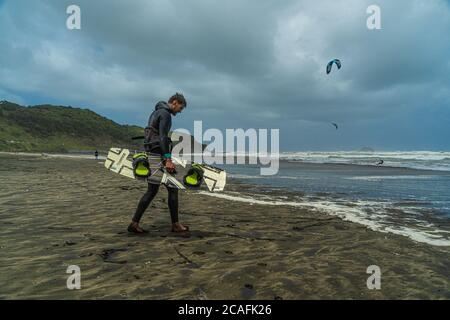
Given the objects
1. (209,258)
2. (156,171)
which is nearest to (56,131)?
(156,171)

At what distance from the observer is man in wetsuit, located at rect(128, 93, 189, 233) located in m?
7.36

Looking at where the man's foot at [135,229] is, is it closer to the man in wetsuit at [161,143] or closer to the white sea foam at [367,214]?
the man in wetsuit at [161,143]

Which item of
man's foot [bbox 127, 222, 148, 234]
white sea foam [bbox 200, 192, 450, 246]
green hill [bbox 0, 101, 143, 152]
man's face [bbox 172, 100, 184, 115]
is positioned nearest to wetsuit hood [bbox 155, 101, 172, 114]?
man's face [bbox 172, 100, 184, 115]

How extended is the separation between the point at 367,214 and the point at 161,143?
7.07 meters

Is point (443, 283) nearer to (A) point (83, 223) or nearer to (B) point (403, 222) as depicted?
(B) point (403, 222)

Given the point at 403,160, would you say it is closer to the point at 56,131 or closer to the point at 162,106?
the point at 162,106

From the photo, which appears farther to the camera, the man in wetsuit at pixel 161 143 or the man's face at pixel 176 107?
the man's face at pixel 176 107

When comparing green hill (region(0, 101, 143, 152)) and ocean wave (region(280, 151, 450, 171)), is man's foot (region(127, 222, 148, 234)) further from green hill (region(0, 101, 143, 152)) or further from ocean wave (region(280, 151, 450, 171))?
green hill (region(0, 101, 143, 152))

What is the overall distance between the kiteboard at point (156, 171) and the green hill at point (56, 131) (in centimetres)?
7762

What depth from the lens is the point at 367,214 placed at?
10617 mm

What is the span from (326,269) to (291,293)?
1225 mm

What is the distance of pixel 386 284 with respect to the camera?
488cm

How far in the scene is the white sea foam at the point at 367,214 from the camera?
792 cm

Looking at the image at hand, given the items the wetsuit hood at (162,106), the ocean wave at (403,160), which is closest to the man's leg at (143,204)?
the wetsuit hood at (162,106)
